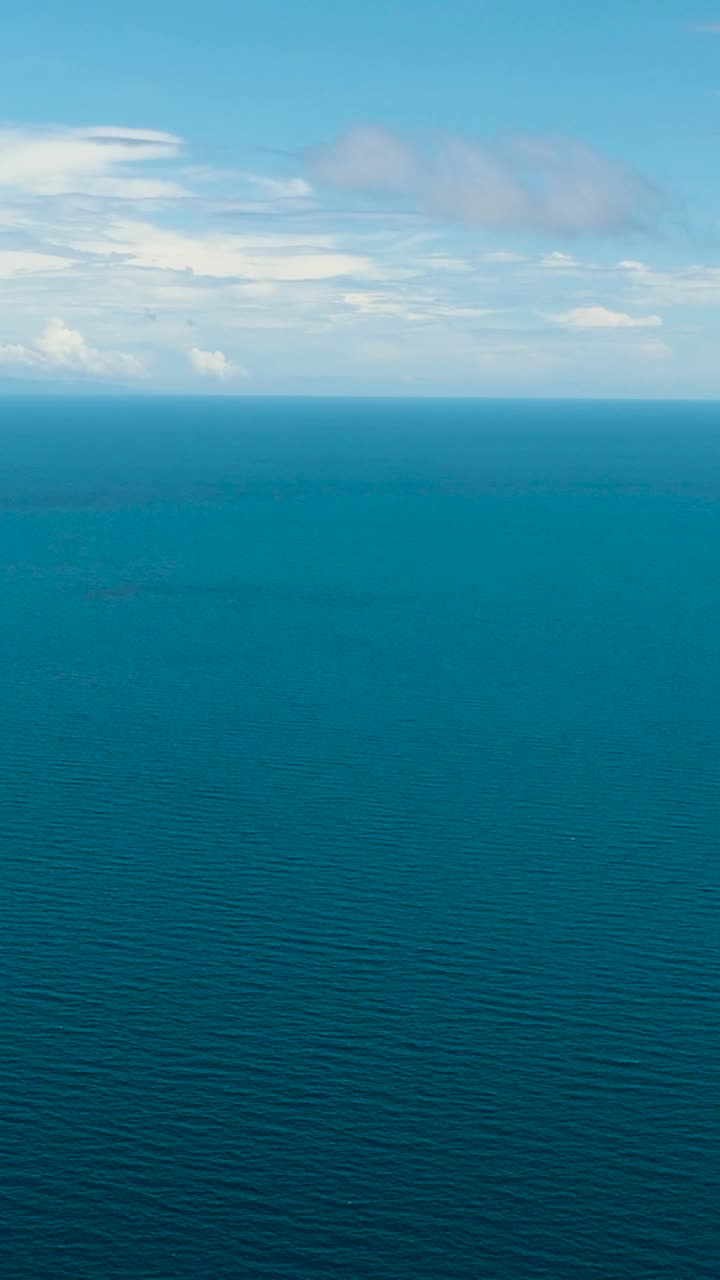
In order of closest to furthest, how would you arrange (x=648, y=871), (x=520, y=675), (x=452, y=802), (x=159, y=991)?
(x=159, y=991) → (x=648, y=871) → (x=452, y=802) → (x=520, y=675)

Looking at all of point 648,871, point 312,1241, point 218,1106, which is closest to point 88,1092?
point 218,1106

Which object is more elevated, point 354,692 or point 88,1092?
point 354,692

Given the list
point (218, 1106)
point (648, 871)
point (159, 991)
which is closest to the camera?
point (218, 1106)

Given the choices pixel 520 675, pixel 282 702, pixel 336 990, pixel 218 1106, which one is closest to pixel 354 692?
pixel 282 702

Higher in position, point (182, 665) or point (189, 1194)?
point (182, 665)

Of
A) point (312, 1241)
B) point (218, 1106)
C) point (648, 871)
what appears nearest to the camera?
point (312, 1241)

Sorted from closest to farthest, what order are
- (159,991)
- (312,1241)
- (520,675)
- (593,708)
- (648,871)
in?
1. (312,1241)
2. (159,991)
3. (648,871)
4. (593,708)
5. (520,675)

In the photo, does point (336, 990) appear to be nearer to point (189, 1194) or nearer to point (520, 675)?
point (189, 1194)

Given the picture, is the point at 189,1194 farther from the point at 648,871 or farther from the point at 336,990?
the point at 648,871

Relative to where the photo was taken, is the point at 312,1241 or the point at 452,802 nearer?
the point at 312,1241
